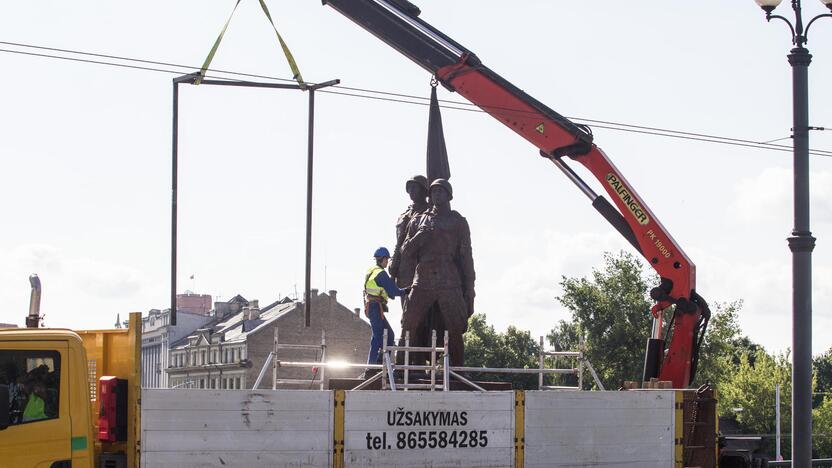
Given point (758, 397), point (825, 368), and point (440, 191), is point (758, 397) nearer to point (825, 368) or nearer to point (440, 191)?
point (825, 368)

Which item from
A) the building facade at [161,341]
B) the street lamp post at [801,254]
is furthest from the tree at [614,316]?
the street lamp post at [801,254]

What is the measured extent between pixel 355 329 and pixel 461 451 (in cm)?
7378

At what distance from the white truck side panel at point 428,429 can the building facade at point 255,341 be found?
6264 centimetres

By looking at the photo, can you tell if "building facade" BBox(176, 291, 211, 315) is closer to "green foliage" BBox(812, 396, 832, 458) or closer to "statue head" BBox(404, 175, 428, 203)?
"green foliage" BBox(812, 396, 832, 458)

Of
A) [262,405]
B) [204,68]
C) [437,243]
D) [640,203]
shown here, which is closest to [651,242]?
[640,203]

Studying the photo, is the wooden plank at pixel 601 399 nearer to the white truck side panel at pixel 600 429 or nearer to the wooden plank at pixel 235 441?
the white truck side panel at pixel 600 429

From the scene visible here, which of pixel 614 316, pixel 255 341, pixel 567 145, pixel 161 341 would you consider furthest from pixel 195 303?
pixel 567 145

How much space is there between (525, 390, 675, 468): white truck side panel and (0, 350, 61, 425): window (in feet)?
14.7

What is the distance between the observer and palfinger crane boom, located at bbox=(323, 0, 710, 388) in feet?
58.7

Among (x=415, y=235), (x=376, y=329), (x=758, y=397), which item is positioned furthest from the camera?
(x=758, y=397)

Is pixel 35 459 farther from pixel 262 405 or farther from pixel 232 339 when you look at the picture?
pixel 232 339

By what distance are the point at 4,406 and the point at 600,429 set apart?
580 centimetres

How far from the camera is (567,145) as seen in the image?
60.5 ft

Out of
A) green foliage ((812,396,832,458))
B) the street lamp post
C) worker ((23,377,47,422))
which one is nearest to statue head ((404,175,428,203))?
the street lamp post
